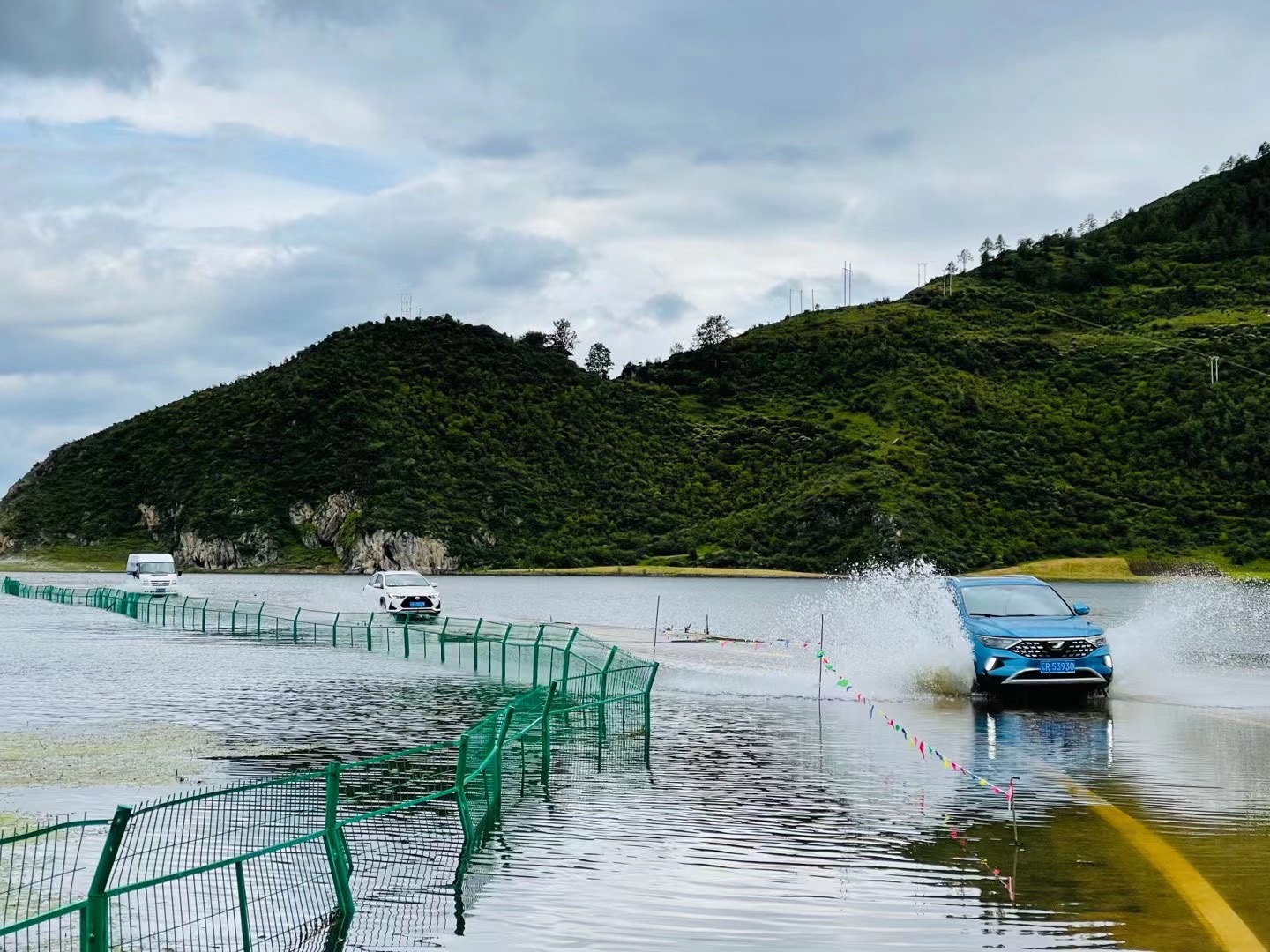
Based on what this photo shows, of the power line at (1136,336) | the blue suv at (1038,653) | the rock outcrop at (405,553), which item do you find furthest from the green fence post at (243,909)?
the rock outcrop at (405,553)

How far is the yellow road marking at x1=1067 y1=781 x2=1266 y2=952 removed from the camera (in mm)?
8594

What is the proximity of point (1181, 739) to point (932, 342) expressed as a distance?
141 meters

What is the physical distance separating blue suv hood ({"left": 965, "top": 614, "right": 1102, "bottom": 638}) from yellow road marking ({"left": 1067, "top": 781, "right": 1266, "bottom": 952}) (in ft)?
30.4

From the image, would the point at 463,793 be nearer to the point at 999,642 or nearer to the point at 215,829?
the point at 215,829

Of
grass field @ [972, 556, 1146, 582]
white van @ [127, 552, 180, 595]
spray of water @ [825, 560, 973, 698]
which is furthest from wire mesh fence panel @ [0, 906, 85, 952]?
grass field @ [972, 556, 1146, 582]

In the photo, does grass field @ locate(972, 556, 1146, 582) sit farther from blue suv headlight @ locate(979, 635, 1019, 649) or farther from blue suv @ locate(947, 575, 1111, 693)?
blue suv headlight @ locate(979, 635, 1019, 649)

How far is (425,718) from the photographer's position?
22.4 meters

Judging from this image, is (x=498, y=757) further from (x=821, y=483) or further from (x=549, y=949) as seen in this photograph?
(x=821, y=483)

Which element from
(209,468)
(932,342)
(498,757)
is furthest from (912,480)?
(498,757)

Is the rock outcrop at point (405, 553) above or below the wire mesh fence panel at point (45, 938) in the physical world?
above

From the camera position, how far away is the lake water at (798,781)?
941cm

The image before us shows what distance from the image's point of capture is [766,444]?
502 feet

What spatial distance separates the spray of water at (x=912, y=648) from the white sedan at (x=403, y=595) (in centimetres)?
1951

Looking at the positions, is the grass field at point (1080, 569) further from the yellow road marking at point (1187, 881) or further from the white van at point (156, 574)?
the yellow road marking at point (1187, 881)
